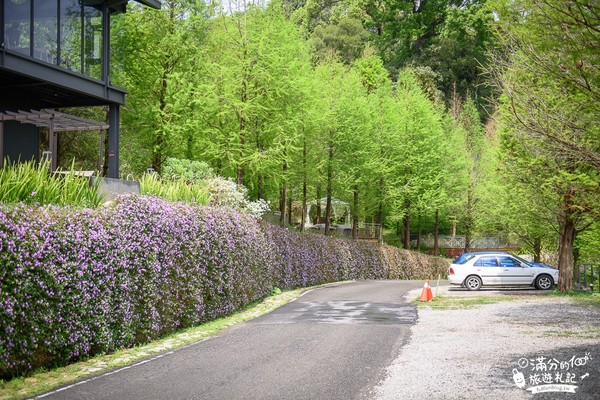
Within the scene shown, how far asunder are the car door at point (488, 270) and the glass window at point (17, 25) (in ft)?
64.5

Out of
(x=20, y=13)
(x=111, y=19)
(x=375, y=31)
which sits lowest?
(x=20, y=13)

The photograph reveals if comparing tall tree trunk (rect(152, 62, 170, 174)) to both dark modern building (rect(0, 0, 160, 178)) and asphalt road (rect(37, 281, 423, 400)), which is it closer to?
dark modern building (rect(0, 0, 160, 178))

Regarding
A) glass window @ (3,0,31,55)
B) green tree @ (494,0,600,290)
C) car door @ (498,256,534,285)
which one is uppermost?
glass window @ (3,0,31,55)

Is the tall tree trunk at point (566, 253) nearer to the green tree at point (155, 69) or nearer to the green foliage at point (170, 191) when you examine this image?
the green foliage at point (170, 191)

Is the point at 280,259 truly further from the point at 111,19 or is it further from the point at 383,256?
the point at 383,256

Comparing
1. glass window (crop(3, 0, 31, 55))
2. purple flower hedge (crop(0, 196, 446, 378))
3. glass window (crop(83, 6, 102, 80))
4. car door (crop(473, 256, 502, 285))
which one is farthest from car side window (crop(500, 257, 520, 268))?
glass window (crop(3, 0, 31, 55))

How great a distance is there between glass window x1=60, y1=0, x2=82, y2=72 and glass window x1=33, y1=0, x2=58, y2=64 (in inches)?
13.3

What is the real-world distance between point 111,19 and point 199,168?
6.31m

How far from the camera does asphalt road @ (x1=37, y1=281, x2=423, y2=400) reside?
8406 millimetres

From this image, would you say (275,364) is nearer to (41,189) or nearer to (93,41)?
(41,189)

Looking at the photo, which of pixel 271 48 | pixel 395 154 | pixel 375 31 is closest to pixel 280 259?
pixel 271 48

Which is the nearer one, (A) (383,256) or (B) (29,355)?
(B) (29,355)

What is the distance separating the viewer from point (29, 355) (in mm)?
9125

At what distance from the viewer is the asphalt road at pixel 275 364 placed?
8.41 m
